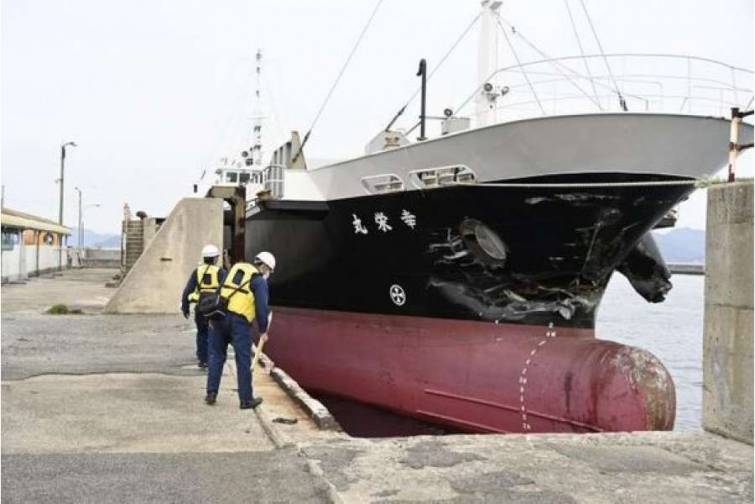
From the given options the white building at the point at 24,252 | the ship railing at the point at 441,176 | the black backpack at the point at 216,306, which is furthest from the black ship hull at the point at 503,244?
the white building at the point at 24,252

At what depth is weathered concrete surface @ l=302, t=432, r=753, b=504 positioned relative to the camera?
454cm

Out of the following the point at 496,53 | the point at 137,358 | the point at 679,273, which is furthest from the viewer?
the point at 679,273

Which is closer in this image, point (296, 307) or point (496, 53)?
point (496, 53)

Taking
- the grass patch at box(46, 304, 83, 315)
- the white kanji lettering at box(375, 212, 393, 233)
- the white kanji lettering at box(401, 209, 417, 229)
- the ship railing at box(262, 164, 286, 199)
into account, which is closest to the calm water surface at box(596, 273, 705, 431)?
the white kanji lettering at box(401, 209, 417, 229)

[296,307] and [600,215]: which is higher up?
[600,215]

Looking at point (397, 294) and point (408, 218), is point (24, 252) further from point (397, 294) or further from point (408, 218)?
point (408, 218)

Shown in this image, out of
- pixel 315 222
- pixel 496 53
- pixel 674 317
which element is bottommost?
pixel 674 317

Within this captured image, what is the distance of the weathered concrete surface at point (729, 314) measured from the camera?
5758mm

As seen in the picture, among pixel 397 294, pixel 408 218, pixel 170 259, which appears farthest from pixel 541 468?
pixel 170 259

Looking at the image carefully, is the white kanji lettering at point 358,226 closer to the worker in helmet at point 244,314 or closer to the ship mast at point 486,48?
the ship mast at point 486,48

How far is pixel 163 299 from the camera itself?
1597cm

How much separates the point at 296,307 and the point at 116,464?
868 cm

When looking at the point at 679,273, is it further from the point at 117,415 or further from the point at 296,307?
the point at 117,415

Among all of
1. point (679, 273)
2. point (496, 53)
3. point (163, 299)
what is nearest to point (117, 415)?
point (496, 53)
